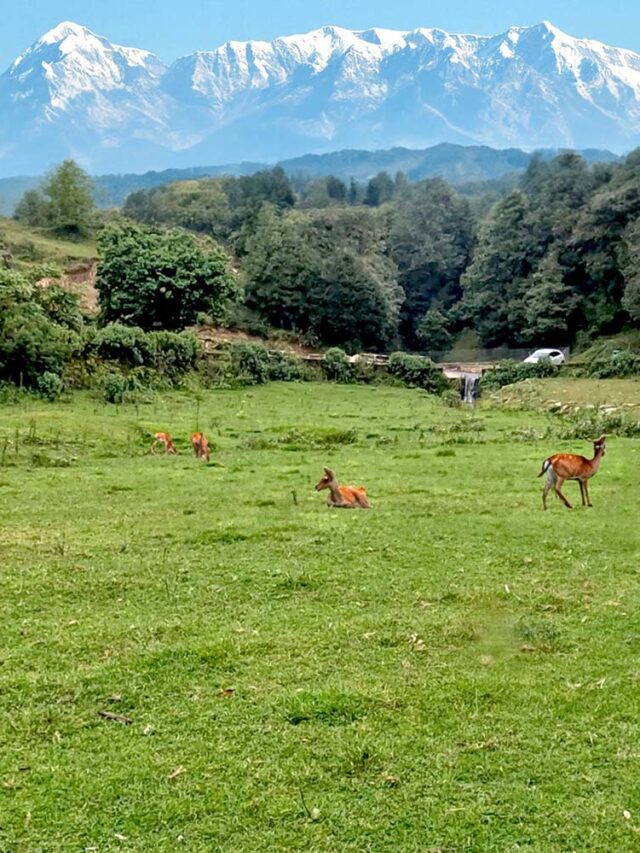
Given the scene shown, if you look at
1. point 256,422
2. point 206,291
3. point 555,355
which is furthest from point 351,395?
point 555,355

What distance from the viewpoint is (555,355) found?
49.2 metres

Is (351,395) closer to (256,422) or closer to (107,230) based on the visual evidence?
(256,422)

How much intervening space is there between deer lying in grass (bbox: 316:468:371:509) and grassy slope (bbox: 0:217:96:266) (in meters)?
49.2

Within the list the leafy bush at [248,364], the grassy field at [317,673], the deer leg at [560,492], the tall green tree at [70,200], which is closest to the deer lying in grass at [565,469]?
the deer leg at [560,492]

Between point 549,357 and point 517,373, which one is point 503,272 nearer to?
point 549,357

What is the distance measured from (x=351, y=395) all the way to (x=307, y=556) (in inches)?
1060

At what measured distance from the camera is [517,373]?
4384 centimetres

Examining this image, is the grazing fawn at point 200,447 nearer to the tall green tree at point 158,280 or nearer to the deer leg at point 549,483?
the deer leg at point 549,483

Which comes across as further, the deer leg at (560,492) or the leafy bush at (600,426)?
the leafy bush at (600,426)

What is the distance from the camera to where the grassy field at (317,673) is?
16.0 ft

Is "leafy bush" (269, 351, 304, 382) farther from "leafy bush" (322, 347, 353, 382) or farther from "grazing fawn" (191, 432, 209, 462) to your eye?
"grazing fawn" (191, 432, 209, 462)

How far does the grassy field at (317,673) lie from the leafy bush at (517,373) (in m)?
30.3

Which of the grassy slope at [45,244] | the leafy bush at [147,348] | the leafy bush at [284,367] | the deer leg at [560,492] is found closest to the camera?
the deer leg at [560,492]

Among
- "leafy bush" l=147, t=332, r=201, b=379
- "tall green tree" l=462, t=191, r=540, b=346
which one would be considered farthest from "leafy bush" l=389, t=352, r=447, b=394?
"tall green tree" l=462, t=191, r=540, b=346
